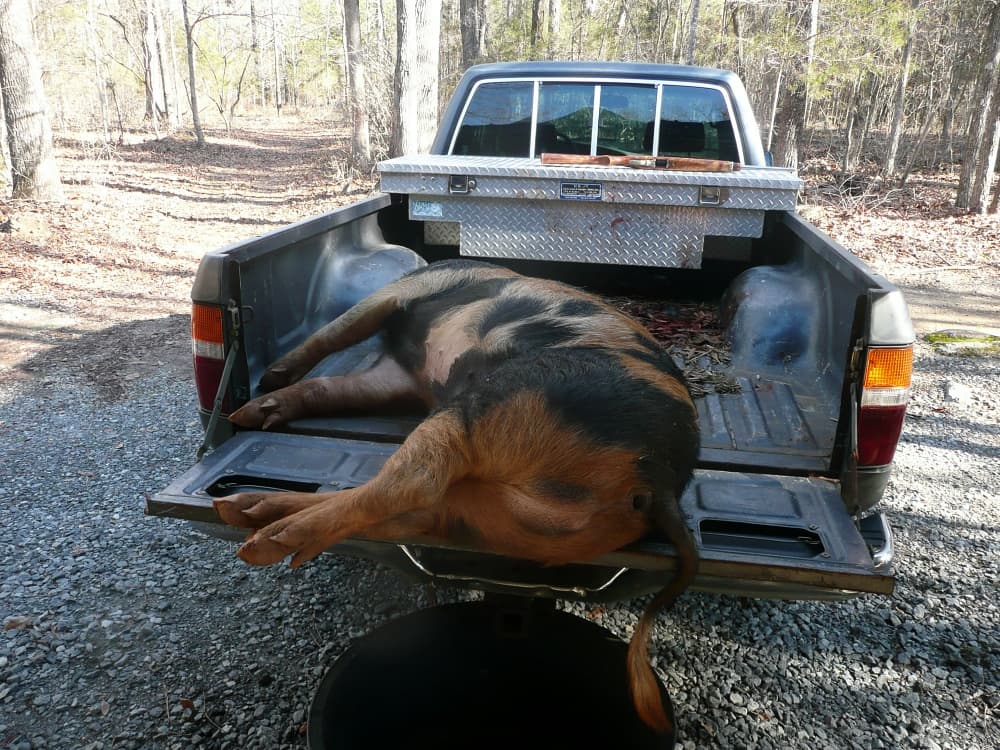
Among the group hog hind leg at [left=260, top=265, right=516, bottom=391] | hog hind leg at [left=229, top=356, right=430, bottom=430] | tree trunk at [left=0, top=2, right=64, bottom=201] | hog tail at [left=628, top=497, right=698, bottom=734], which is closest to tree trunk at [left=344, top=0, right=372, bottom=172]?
tree trunk at [left=0, top=2, right=64, bottom=201]

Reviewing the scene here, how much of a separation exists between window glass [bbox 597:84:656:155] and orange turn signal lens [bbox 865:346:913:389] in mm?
3478

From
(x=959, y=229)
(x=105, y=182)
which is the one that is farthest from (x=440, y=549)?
(x=105, y=182)

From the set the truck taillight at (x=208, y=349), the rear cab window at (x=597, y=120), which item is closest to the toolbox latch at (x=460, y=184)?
the rear cab window at (x=597, y=120)

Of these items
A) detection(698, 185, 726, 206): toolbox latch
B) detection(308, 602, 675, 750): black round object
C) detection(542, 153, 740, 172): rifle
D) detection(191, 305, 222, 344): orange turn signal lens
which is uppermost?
detection(542, 153, 740, 172): rifle

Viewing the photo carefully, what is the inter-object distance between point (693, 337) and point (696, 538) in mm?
2193

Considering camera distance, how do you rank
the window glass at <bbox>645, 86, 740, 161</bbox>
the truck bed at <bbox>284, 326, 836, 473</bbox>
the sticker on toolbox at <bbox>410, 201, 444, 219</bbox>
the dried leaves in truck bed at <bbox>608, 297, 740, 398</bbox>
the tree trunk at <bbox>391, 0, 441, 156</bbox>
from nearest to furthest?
the truck bed at <bbox>284, 326, 836, 473</bbox>, the dried leaves in truck bed at <bbox>608, 297, 740, 398</bbox>, the sticker on toolbox at <bbox>410, 201, 444, 219</bbox>, the window glass at <bbox>645, 86, 740, 161</bbox>, the tree trunk at <bbox>391, 0, 441, 156</bbox>

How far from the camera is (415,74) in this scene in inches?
527

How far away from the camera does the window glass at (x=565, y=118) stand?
5664 mm

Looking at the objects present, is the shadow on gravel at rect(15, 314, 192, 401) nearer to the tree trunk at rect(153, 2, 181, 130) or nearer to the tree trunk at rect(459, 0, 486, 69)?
the tree trunk at rect(459, 0, 486, 69)

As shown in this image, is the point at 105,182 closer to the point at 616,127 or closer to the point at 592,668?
the point at 616,127

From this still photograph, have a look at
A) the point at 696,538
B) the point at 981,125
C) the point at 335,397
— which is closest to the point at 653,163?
the point at 335,397

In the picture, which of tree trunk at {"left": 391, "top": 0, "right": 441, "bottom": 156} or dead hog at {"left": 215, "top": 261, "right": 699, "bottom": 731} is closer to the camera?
dead hog at {"left": 215, "top": 261, "right": 699, "bottom": 731}

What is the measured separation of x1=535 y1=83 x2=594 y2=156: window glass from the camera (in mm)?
5664

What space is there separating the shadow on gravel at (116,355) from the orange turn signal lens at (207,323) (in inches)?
139
